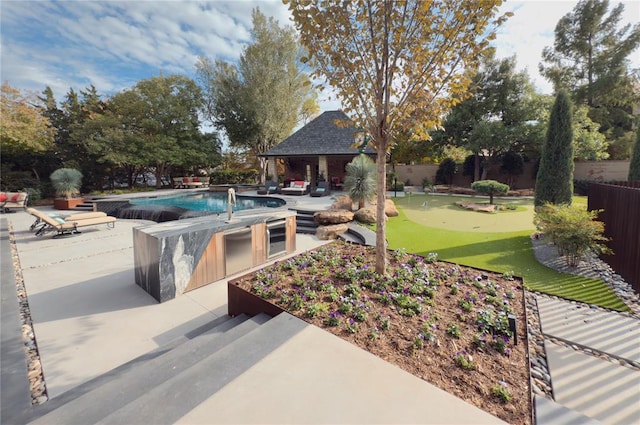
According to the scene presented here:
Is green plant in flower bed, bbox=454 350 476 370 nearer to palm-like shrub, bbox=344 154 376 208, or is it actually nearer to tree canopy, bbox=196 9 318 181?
palm-like shrub, bbox=344 154 376 208

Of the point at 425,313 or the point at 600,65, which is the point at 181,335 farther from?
the point at 600,65

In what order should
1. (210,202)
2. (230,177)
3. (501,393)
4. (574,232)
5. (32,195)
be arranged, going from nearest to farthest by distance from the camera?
(501,393) < (574,232) < (32,195) < (210,202) < (230,177)

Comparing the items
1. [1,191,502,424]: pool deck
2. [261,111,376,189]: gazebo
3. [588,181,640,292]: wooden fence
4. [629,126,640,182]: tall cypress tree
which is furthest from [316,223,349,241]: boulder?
[629,126,640,182]: tall cypress tree

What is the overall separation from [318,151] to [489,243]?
487 inches

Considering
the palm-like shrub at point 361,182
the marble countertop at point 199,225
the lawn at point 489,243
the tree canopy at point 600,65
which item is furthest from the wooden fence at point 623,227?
the tree canopy at point 600,65

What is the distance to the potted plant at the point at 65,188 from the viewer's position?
43.3 feet

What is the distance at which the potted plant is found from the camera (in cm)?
1321

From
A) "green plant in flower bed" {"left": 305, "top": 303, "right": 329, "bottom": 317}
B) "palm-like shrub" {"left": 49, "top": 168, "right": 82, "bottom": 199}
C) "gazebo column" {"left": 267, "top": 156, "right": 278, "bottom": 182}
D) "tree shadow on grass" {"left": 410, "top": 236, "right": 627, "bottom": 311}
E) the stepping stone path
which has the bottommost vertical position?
the stepping stone path

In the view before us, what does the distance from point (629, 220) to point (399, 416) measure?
6.26 m

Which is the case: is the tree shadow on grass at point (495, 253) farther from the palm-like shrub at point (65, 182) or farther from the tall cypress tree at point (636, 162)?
the palm-like shrub at point (65, 182)

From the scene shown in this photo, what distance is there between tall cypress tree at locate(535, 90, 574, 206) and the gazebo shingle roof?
31.5 ft

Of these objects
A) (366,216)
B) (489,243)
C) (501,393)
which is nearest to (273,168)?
(366,216)

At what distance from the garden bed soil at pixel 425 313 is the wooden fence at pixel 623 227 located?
9.53 feet

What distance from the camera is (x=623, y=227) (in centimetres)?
520
